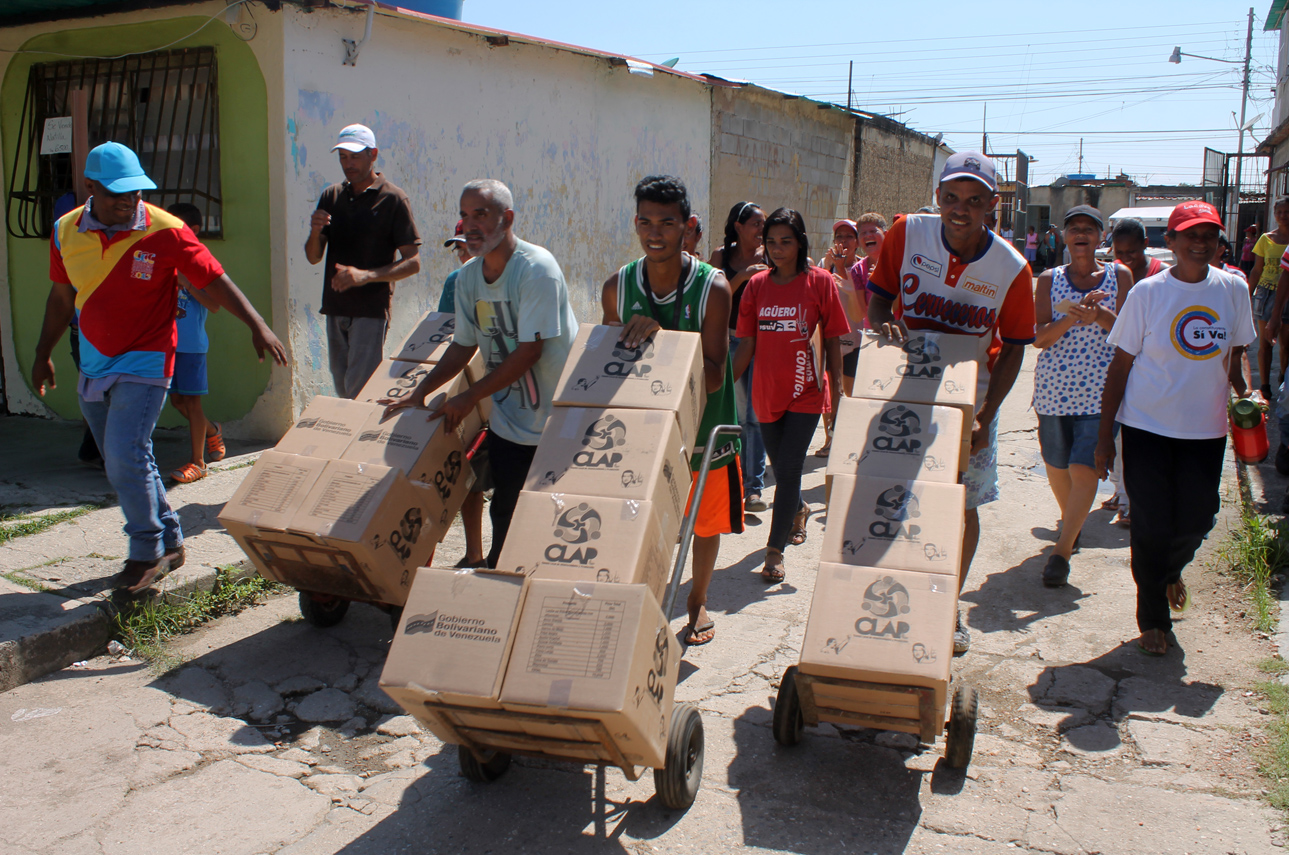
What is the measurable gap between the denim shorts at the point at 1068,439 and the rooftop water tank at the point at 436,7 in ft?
19.5

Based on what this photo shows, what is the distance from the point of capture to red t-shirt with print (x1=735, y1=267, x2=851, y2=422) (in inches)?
198

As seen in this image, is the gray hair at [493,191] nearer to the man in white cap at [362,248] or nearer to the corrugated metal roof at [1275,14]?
the man in white cap at [362,248]

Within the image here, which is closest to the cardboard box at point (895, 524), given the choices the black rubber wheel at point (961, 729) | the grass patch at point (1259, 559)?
the black rubber wheel at point (961, 729)

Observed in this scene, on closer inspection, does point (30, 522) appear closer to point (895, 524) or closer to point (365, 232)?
point (365, 232)

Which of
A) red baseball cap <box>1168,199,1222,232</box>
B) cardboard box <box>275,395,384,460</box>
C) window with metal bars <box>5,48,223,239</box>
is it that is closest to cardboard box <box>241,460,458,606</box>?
cardboard box <box>275,395,384,460</box>

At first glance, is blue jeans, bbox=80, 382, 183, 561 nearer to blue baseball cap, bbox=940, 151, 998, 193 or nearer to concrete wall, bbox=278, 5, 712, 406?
concrete wall, bbox=278, 5, 712, 406

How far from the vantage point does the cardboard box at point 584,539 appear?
112 inches

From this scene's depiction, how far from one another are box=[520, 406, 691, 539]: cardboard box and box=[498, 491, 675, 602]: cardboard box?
0.19 ft

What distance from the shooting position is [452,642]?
2.68 m

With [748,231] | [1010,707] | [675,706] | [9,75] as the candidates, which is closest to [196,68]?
[9,75]

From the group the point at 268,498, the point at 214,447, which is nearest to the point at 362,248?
the point at 214,447

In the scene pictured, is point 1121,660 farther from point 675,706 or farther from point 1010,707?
point 675,706

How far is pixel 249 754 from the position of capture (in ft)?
11.0

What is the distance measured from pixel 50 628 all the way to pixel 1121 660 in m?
4.28
